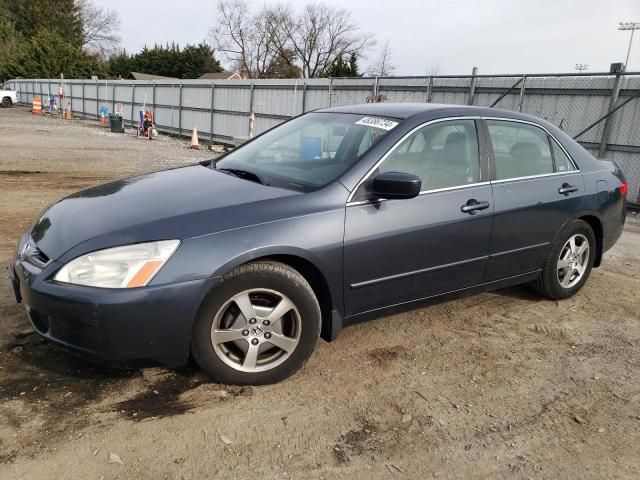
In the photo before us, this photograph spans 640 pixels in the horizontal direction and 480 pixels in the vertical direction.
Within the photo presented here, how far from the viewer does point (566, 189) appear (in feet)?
14.0

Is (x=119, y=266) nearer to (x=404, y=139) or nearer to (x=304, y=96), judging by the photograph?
(x=404, y=139)

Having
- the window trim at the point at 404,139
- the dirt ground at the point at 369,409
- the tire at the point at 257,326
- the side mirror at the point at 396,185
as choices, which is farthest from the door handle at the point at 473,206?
the tire at the point at 257,326

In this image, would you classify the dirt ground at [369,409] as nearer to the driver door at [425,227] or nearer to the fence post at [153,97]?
the driver door at [425,227]

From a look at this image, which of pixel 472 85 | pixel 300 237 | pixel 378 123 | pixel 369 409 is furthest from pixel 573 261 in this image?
pixel 472 85

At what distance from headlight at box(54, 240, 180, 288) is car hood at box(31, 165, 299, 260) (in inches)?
2.1

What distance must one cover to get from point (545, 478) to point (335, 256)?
4.88ft

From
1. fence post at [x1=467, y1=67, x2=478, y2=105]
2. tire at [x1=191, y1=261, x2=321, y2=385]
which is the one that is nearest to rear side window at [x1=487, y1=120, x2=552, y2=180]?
tire at [x1=191, y1=261, x2=321, y2=385]

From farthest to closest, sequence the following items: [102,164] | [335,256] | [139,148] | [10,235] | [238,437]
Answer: [139,148]
[102,164]
[10,235]
[335,256]
[238,437]

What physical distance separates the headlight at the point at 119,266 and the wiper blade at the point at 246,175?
0.89m

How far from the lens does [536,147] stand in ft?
13.9

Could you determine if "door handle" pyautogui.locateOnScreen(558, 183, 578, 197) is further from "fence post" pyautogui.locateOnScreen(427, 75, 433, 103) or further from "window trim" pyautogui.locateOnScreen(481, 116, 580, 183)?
"fence post" pyautogui.locateOnScreen(427, 75, 433, 103)

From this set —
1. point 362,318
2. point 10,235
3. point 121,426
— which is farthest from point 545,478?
point 10,235

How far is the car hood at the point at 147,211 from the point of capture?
2.74 metres

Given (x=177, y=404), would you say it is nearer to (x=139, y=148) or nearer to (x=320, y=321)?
(x=320, y=321)
